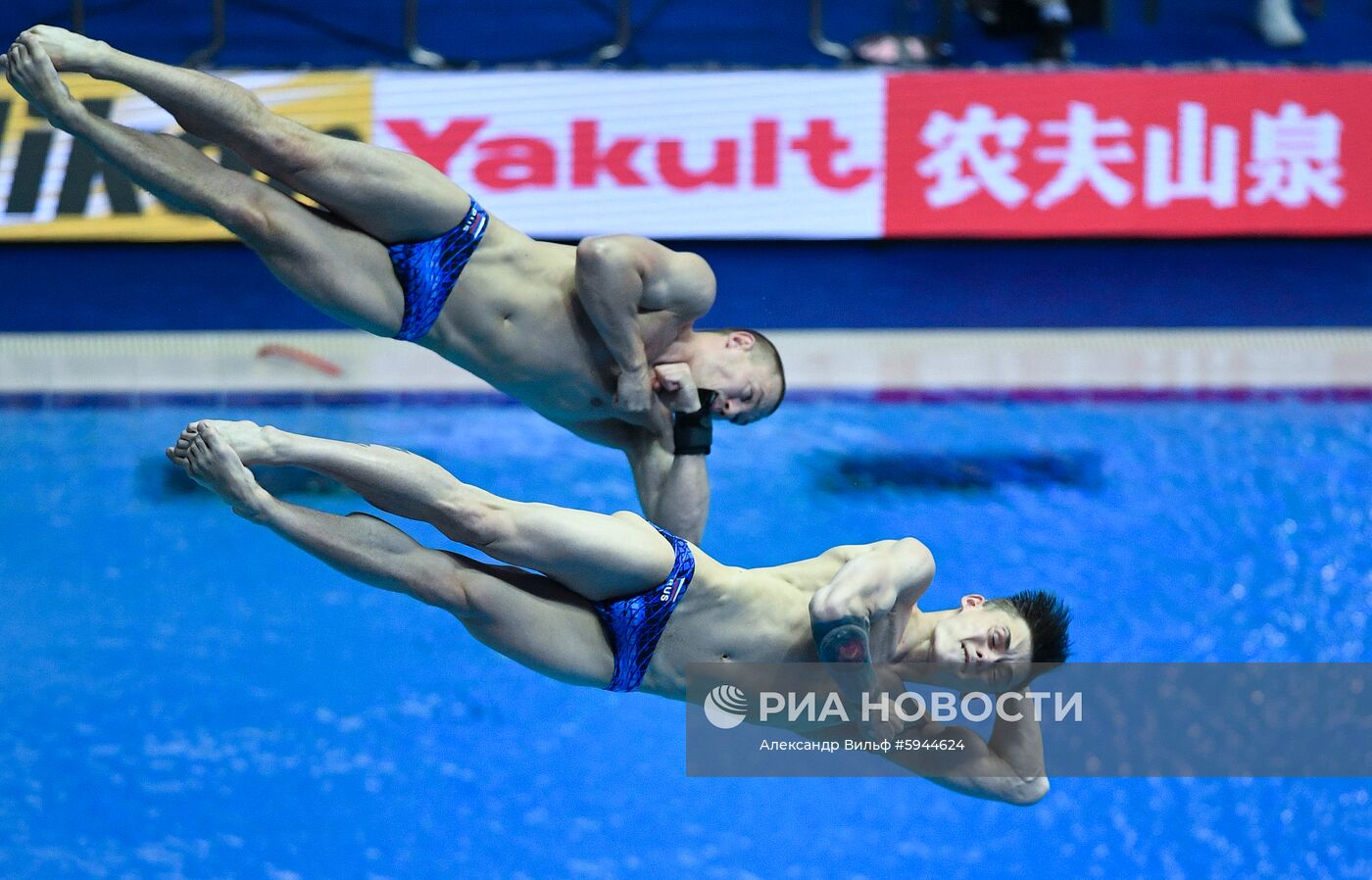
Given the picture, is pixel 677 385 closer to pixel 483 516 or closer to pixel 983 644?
pixel 483 516

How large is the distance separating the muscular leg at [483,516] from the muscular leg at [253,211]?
63 cm

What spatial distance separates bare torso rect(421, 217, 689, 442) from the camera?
4414 millimetres

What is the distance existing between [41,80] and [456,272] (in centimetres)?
114

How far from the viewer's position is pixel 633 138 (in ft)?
30.6

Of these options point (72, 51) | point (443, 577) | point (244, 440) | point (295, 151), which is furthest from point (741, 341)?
point (72, 51)

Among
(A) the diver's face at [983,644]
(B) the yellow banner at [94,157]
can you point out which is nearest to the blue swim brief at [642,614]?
(A) the diver's face at [983,644]

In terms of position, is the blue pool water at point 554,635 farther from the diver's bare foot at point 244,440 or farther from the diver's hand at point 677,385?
the diver's bare foot at point 244,440

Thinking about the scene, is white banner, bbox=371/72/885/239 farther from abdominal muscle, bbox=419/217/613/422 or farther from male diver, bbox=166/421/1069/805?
male diver, bbox=166/421/1069/805

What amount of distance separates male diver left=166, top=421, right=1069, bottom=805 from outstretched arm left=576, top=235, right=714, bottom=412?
1.82 feet

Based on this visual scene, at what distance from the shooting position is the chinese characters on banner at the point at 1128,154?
945 centimetres

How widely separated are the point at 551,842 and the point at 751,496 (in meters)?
2.55


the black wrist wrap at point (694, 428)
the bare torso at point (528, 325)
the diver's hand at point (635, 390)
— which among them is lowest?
the black wrist wrap at point (694, 428)

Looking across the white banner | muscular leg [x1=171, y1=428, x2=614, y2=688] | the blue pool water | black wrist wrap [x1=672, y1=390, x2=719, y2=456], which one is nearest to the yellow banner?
the white banner

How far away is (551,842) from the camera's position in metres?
5.68
